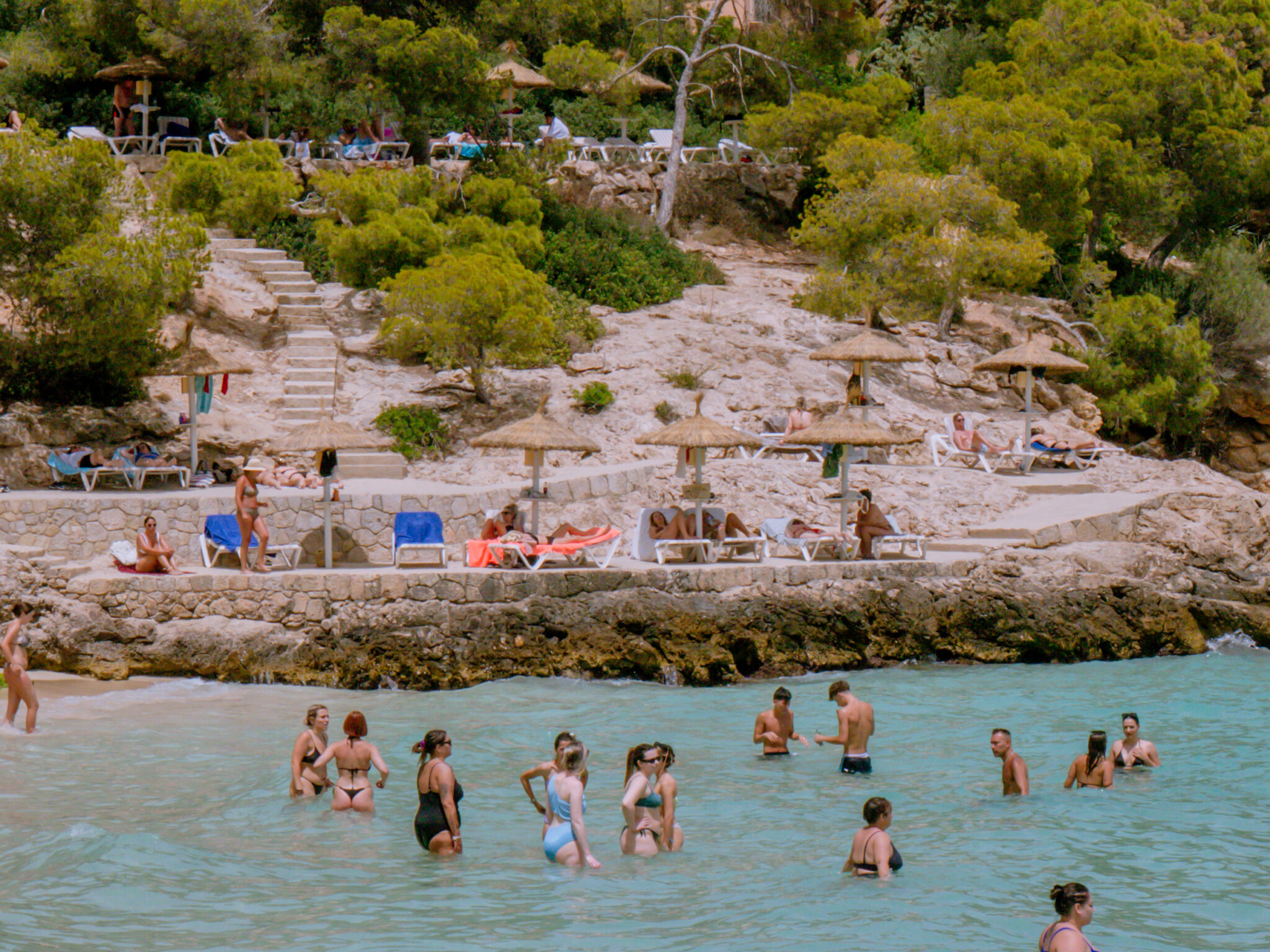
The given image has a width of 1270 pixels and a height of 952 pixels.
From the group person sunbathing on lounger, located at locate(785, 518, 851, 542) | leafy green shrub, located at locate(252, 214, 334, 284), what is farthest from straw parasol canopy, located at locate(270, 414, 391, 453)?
leafy green shrub, located at locate(252, 214, 334, 284)

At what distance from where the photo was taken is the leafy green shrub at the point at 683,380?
23.5 meters

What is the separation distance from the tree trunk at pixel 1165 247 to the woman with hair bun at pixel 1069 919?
26527 millimetres

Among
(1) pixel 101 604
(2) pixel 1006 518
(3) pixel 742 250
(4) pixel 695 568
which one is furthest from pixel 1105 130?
(1) pixel 101 604

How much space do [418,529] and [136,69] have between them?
53.1ft

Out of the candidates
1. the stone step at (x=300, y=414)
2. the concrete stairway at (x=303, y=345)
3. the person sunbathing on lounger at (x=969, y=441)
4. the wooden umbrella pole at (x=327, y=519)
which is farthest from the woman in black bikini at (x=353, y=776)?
the person sunbathing on lounger at (x=969, y=441)

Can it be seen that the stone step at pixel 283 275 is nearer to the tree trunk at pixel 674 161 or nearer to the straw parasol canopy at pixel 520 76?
the straw parasol canopy at pixel 520 76

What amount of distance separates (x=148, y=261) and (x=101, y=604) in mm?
5789

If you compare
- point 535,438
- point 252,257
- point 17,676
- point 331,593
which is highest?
point 252,257

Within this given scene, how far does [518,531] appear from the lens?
17.2 m

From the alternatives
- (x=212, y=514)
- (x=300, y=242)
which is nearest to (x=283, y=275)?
(x=300, y=242)

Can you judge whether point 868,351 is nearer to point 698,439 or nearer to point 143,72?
point 698,439

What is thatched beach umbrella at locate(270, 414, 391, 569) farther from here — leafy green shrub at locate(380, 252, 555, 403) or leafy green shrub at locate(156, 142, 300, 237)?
leafy green shrub at locate(156, 142, 300, 237)

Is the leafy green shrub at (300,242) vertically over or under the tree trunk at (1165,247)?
under

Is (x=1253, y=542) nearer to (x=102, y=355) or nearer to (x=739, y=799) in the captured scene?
(x=739, y=799)
